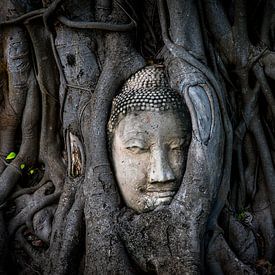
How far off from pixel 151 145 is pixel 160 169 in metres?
0.17

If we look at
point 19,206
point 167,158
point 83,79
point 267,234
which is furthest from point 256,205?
point 19,206

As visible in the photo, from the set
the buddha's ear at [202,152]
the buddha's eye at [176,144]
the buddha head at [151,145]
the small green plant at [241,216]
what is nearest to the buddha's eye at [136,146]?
the buddha head at [151,145]

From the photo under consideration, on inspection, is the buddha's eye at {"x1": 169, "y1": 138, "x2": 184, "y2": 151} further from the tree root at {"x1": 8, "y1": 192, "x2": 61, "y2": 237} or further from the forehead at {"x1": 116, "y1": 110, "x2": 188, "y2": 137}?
the tree root at {"x1": 8, "y1": 192, "x2": 61, "y2": 237}

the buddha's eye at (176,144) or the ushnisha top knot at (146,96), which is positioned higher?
the ushnisha top knot at (146,96)

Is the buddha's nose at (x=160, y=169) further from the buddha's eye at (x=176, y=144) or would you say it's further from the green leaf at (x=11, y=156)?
the green leaf at (x=11, y=156)

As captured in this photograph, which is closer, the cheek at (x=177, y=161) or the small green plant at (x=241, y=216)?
the cheek at (x=177, y=161)

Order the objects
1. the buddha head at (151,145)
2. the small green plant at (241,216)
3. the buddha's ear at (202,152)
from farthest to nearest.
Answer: the small green plant at (241,216) < the buddha head at (151,145) < the buddha's ear at (202,152)

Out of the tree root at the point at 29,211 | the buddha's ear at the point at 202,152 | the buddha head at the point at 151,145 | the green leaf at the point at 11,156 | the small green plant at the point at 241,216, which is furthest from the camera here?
the green leaf at the point at 11,156

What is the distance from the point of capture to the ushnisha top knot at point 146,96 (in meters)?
2.90

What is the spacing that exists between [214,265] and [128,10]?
1.92 meters

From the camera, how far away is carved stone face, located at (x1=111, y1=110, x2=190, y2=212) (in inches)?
112

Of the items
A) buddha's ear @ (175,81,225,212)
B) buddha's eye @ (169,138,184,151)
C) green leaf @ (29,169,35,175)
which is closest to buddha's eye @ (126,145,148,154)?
buddha's eye @ (169,138,184,151)

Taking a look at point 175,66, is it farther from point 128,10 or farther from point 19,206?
point 19,206

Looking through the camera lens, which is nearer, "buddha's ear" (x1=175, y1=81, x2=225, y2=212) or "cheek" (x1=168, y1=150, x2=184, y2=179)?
"buddha's ear" (x1=175, y1=81, x2=225, y2=212)
